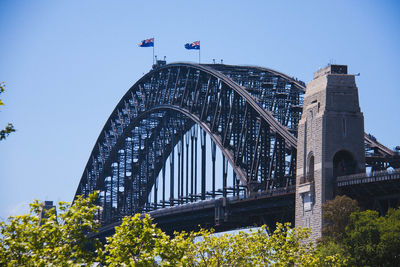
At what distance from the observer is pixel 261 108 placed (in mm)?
112312

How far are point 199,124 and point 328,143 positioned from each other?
48.4 meters

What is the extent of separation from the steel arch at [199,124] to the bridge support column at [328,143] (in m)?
10.2

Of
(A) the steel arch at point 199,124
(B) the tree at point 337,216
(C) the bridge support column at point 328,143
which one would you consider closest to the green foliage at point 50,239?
(B) the tree at point 337,216

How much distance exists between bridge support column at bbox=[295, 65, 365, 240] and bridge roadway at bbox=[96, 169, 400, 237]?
2524mm

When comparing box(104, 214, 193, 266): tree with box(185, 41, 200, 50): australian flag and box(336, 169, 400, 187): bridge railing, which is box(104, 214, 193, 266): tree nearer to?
box(336, 169, 400, 187): bridge railing

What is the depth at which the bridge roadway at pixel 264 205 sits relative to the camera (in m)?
82.6

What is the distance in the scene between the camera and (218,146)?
12562cm

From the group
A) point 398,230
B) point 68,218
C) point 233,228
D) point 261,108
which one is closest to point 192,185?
point 233,228

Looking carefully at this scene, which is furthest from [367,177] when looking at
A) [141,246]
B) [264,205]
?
[141,246]

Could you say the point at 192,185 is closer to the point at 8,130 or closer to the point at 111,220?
the point at 111,220

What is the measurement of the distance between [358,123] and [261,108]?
24431 mm

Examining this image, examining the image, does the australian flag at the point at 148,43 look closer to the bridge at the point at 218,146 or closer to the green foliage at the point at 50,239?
the bridge at the point at 218,146

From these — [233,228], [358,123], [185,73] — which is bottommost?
[233,228]

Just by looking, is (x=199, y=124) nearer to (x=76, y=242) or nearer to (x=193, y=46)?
(x=193, y=46)
